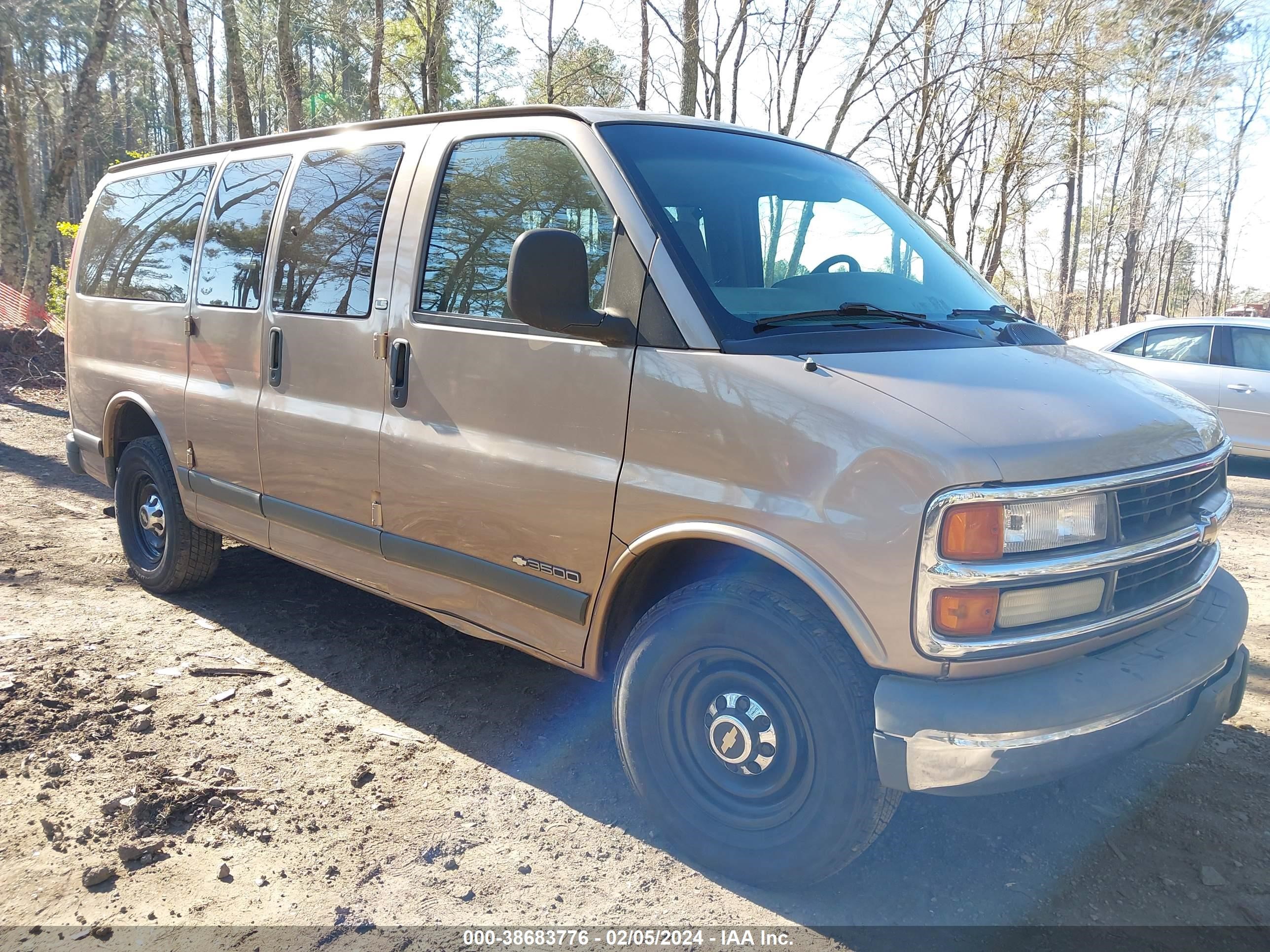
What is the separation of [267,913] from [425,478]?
57.1 inches

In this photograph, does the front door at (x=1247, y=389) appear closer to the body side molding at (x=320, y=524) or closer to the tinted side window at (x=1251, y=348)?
the tinted side window at (x=1251, y=348)

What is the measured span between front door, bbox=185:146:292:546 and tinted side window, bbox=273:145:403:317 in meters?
0.18

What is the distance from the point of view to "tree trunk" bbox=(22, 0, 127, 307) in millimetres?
13750

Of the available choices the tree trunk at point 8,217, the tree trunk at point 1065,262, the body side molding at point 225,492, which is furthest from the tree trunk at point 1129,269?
the body side molding at point 225,492

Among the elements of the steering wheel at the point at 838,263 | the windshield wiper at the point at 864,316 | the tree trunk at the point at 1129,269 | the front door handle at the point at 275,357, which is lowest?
the front door handle at the point at 275,357

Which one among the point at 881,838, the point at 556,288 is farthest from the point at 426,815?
the point at 556,288

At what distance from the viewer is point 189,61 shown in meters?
18.8

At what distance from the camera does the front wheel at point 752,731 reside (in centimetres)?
235

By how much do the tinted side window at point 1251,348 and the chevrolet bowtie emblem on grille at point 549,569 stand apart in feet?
30.3

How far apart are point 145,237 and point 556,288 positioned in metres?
3.38

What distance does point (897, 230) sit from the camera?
3566mm

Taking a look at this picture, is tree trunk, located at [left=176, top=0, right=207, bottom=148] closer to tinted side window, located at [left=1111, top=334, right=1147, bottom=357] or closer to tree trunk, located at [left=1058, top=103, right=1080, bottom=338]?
tinted side window, located at [left=1111, top=334, right=1147, bottom=357]

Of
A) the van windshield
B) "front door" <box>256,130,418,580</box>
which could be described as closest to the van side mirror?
the van windshield

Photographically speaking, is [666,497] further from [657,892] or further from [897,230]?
[897,230]
